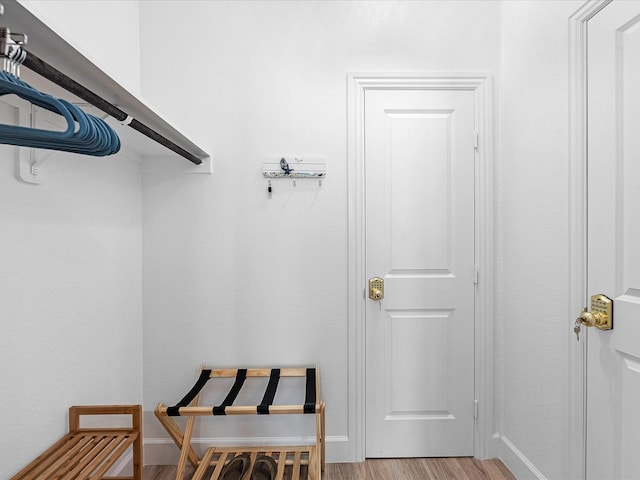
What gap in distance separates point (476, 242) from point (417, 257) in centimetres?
32

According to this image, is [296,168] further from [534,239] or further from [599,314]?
[599,314]

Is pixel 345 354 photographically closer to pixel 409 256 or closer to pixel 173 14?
pixel 409 256

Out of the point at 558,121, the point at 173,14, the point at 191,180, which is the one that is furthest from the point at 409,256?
the point at 173,14

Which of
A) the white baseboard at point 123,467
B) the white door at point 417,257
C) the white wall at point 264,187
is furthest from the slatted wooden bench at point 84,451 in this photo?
the white door at point 417,257

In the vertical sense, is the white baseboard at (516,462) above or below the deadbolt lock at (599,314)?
below

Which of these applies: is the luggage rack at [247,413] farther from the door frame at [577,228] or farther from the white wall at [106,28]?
the white wall at [106,28]

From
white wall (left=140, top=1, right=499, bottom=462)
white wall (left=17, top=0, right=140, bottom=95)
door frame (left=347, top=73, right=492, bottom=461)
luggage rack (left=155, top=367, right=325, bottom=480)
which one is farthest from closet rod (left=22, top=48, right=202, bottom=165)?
luggage rack (left=155, top=367, right=325, bottom=480)

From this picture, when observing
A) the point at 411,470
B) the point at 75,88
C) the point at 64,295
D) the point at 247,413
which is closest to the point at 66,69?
the point at 75,88

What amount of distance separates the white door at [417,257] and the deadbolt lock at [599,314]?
2.24 ft

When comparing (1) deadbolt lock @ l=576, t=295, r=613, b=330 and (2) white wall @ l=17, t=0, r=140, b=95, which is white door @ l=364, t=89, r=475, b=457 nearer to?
(1) deadbolt lock @ l=576, t=295, r=613, b=330

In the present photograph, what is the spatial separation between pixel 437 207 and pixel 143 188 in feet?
5.13

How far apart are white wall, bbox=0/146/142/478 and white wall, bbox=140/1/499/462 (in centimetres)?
18

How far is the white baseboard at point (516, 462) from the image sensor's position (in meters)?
1.81

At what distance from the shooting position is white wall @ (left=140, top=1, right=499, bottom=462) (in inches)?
82.6
